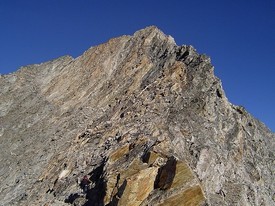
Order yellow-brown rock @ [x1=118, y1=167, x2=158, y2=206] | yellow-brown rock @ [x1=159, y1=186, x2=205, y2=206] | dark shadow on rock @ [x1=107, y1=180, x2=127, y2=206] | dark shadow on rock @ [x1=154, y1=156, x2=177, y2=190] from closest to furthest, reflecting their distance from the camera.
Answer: yellow-brown rock @ [x1=159, y1=186, x2=205, y2=206]
dark shadow on rock @ [x1=154, y1=156, x2=177, y2=190]
yellow-brown rock @ [x1=118, y1=167, x2=158, y2=206]
dark shadow on rock @ [x1=107, y1=180, x2=127, y2=206]

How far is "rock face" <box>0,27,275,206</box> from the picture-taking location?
74.6ft

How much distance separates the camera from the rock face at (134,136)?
74.6ft

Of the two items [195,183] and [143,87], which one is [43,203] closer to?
[195,183]

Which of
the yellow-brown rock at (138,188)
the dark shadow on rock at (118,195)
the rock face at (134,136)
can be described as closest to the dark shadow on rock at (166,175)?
the rock face at (134,136)

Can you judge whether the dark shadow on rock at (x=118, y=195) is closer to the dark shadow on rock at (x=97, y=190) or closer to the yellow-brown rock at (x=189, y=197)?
the dark shadow on rock at (x=97, y=190)

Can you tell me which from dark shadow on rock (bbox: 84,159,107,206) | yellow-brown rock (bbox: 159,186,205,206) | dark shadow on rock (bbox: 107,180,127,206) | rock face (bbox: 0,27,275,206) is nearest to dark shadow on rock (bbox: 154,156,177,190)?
rock face (bbox: 0,27,275,206)

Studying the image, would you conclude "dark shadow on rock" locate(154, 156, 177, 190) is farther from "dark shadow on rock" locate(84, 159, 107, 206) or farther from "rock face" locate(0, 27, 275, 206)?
"dark shadow on rock" locate(84, 159, 107, 206)

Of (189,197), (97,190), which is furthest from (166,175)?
(97,190)

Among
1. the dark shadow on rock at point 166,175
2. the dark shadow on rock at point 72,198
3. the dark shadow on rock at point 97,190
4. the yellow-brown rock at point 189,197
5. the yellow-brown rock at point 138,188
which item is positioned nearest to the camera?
the yellow-brown rock at point 189,197

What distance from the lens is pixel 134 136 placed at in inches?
1071

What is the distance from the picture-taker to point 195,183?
2012 centimetres

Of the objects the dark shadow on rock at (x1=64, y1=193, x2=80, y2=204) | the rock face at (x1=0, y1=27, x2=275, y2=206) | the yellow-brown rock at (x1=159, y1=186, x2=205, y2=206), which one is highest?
the rock face at (x1=0, y1=27, x2=275, y2=206)

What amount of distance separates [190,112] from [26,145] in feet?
49.7

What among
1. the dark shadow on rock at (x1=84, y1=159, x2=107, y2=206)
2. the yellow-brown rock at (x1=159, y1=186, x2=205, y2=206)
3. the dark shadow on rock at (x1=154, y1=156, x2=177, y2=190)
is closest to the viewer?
the yellow-brown rock at (x1=159, y1=186, x2=205, y2=206)
